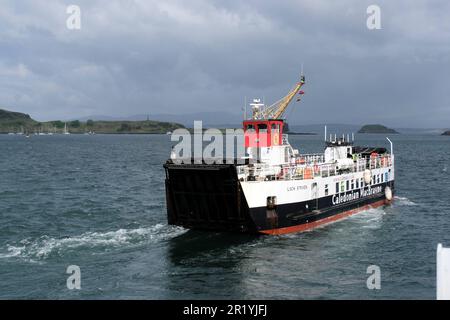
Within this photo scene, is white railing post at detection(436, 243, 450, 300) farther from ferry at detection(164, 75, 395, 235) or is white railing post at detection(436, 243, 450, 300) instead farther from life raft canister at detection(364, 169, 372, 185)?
life raft canister at detection(364, 169, 372, 185)

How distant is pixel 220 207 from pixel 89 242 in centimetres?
823

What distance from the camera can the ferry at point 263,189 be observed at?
30.5 m

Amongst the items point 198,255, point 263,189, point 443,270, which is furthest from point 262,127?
point 443,270

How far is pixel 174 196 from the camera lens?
109ft

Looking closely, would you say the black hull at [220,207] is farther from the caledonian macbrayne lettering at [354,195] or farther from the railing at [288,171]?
the caledonian macbrayne lettering at [354,195]

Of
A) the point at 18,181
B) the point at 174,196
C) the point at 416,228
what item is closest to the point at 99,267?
A: the point at 174,196

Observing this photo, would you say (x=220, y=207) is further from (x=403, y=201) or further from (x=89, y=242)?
(x=403, y=201)

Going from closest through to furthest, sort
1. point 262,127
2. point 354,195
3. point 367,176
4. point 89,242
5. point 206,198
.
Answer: point 89,242 < point 206,198 < point 262,127 < point 354,195 < point 367,176

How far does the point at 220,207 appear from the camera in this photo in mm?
31531

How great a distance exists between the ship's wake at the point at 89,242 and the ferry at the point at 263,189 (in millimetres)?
1647

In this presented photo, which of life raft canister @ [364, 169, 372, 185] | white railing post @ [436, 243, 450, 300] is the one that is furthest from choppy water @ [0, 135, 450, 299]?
white railing post @ [436, 243, 450, 300]

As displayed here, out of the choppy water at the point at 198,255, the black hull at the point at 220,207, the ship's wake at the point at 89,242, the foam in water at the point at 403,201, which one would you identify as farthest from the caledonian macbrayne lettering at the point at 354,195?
the ship's wake at the point at 89,242

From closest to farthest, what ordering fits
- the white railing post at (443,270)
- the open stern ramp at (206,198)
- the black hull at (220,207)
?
the white railing post at (443,270)
the open stern ramp at (206,198)
the black hull at (220,207)
